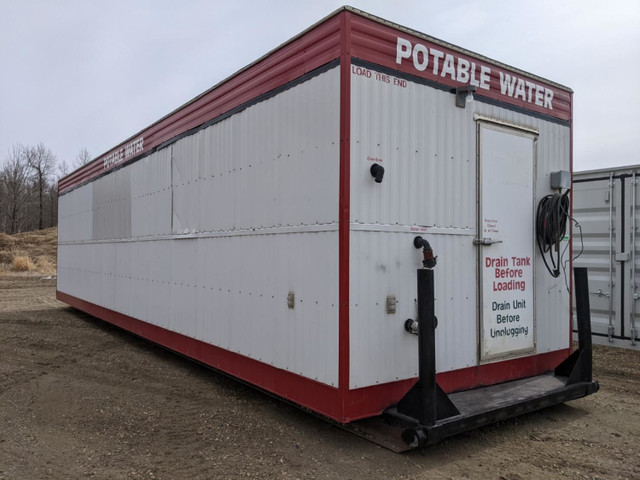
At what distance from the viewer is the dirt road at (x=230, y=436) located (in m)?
3.56

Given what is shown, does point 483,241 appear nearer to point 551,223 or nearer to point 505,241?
point 505,241

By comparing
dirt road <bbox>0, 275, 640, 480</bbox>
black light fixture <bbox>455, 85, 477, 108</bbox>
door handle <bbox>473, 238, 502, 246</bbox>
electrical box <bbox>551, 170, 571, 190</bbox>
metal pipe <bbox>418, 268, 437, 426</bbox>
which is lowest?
dirt road <bbox>0, 275, 640, 480</bbox>

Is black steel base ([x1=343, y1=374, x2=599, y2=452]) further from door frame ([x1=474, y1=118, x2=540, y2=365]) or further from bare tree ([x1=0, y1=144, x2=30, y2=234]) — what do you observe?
bare tree ([x1=0, y1=144, x2=30, y2=234])

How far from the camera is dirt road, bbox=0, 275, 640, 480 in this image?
140 inches

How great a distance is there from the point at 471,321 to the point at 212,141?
3201 millimetres

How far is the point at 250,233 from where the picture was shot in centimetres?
484

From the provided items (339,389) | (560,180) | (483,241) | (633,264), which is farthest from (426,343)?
(633,264)

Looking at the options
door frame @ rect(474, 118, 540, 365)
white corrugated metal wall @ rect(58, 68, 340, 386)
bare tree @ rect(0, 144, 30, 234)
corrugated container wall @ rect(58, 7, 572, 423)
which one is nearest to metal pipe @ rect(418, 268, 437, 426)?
corrugated container wall @ rect(58, 7, 572, 423)

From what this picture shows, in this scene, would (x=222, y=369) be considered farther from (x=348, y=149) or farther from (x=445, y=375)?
(x=348, y=149)

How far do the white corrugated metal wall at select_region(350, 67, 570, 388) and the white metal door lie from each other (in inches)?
5.1

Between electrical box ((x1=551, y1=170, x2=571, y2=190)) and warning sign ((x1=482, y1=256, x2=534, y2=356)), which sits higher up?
electrical box ((x1=551, y1=170, x2=571, y2=190))

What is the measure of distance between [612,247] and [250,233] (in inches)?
204

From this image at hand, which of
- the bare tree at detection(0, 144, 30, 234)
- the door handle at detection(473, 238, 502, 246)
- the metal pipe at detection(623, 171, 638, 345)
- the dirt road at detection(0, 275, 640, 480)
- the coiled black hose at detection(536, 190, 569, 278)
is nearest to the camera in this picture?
the dirt road at detection(0, 275, 640, 480)

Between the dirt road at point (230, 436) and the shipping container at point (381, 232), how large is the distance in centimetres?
26
